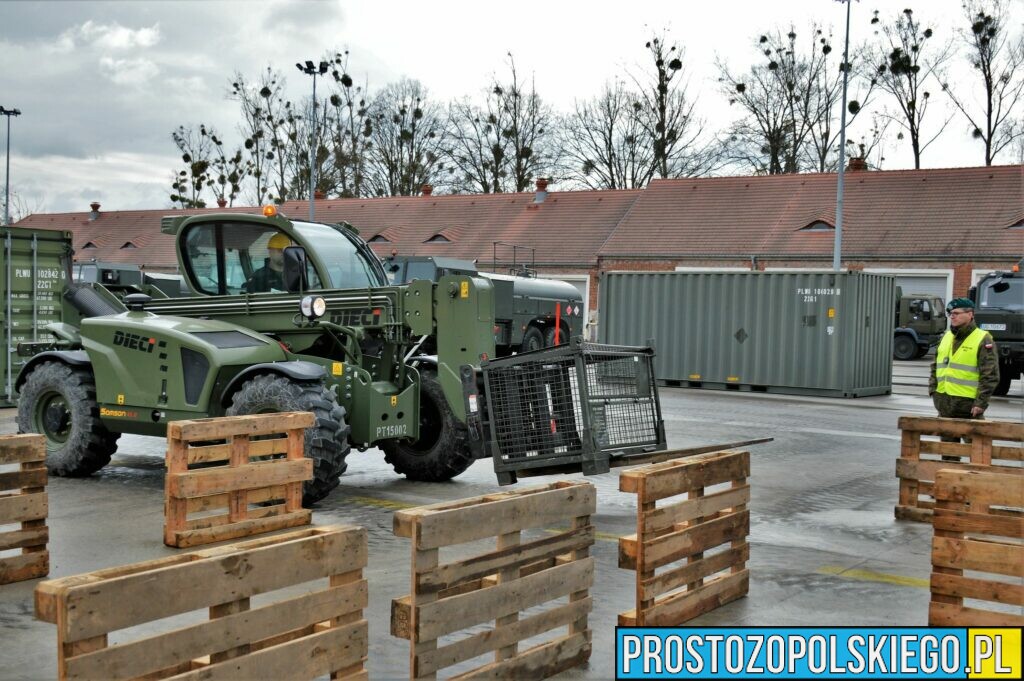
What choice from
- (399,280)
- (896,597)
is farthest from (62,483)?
(399,280)

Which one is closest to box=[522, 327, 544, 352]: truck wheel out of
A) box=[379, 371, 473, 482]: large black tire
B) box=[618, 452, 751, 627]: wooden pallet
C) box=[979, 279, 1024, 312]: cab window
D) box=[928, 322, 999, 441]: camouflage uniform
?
box=[979, 279, 1024, 312]: cab window

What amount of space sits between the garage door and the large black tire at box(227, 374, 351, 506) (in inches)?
1240

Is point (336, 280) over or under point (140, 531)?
over

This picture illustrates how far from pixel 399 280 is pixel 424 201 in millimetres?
25863

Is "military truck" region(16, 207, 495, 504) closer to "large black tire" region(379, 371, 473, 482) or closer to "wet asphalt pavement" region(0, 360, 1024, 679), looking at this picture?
"large black tire" region(379, 371, 473, 482)

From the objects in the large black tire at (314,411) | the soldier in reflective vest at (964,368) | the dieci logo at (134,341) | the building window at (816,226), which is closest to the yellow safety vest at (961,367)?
the soldier in reflective vest at (964,368)

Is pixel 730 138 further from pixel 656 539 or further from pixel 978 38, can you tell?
pixel 656 539

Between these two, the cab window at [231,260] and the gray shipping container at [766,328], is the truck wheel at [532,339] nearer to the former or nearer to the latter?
the gray shipping container at [766,328]

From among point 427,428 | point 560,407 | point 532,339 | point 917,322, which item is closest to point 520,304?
point 532,339

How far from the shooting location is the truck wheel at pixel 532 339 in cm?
→ 2466

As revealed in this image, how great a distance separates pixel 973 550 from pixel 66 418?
8332 millimetres

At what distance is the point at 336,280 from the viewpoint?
1056 cm

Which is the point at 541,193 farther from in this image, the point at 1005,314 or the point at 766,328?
the point at 1005,314

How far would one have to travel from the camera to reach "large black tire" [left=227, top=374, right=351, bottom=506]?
9134 mm
